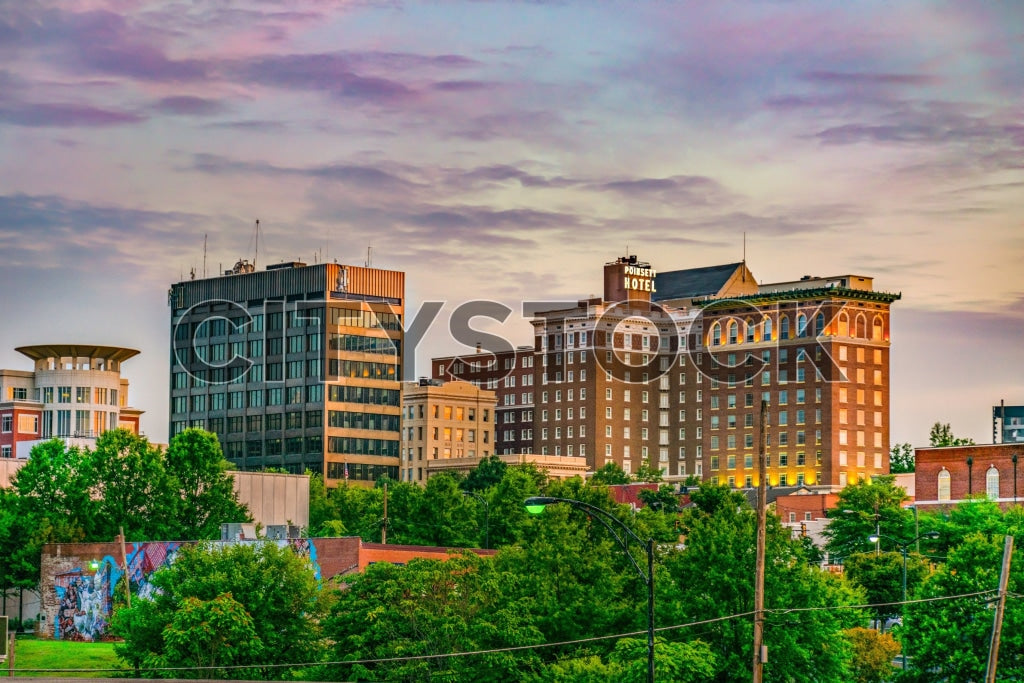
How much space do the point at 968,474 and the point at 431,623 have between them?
9249cm

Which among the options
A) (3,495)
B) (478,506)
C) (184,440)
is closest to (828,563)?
(478,506)

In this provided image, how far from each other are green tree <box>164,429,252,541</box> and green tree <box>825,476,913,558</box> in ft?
183

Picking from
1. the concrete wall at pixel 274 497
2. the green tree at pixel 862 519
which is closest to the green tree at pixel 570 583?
the concrete wall at pixel 274 497


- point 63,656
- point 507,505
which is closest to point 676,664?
point 63,656

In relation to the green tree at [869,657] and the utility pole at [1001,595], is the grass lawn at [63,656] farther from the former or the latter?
the utility pole at [1001,595]

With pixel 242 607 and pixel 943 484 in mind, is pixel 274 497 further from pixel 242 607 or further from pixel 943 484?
pixel 242 607

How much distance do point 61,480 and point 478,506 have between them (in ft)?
133

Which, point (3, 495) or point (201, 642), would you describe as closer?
point (201, 642)

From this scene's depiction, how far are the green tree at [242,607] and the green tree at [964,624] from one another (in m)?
31.9

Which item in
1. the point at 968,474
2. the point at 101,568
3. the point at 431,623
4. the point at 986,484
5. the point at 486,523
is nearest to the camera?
the point at 431,623

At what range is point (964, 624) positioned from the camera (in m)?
82.2

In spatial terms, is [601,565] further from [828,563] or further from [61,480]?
[828,563]

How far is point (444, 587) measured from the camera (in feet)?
→ 306

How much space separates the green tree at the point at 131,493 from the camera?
5817 inches
